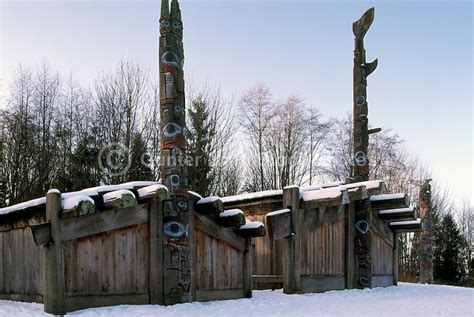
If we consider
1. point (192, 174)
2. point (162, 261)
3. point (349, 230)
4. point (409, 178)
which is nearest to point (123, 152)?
point (192, 174)

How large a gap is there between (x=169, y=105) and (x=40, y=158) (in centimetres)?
1680

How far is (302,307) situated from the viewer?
31.5ft

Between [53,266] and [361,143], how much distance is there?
994 cm

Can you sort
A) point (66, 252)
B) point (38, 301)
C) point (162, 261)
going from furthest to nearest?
point (162, 261) → point (38, 301) → point (66, 252)

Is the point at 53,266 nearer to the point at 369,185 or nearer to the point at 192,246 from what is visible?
the point at 192,246

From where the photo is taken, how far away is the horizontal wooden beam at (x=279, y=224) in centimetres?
1120

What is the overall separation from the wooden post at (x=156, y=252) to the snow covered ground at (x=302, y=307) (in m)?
0.48

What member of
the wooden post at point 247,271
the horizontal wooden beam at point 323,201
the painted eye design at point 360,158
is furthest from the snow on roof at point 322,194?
the painted eye design at point 360,158

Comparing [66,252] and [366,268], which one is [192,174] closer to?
[366,268]

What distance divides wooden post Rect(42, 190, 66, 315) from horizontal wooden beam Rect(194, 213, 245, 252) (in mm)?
3217

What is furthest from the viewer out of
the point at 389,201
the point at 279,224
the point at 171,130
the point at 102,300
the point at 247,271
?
the point at 389,201

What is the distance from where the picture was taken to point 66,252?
8141 mm

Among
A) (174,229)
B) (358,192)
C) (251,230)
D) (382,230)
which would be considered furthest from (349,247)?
(174,229)

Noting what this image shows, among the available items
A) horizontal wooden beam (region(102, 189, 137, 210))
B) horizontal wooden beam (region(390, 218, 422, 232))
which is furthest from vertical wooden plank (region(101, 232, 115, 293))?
horizontal wooden beam (region(390, 218, 422, 232))
